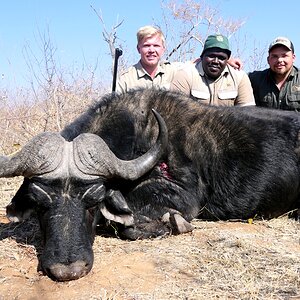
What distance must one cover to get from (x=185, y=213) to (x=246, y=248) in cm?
95

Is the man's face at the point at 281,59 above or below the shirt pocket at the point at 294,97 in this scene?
above

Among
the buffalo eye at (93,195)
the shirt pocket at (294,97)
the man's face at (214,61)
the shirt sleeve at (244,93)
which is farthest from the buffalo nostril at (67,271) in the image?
the shirt pocket at (294,97)

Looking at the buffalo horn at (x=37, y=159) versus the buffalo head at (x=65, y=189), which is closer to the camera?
the buffalo head at (x=65, y=189)

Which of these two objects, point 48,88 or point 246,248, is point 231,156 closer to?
point 246,248

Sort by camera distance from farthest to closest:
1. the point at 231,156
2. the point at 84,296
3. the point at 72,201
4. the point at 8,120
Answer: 1. the point at 8,120
2. the point at 231,156
3. the point at 72,201
4. the point at 84,296

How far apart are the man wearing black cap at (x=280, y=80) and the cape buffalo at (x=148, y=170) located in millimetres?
2145

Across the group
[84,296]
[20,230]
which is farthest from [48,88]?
[84,296]

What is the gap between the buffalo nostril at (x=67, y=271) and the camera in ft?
11.7

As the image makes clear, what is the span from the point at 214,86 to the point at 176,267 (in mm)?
4306

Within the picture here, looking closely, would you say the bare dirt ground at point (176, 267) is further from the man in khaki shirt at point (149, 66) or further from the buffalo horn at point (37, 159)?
the man in khaki shirt at point (149, 66)

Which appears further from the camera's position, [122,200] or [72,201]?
[122,200]

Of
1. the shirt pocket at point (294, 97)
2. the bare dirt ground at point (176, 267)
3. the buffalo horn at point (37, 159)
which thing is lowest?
the bare dirt ground at point (176, 267)

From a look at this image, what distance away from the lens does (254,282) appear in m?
3.54

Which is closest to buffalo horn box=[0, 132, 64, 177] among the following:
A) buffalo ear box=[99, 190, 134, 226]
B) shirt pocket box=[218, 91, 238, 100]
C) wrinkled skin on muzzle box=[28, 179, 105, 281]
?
wrinkled skin on muzzle box=[28, 179, 105, 281]
